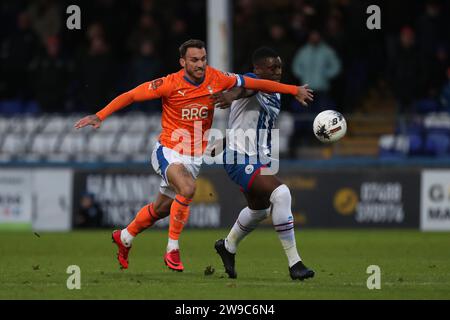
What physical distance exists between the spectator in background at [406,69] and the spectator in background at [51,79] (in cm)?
605

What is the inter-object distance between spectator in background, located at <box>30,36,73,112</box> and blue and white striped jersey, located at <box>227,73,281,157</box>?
10205 mm

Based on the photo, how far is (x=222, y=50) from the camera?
18656 mm

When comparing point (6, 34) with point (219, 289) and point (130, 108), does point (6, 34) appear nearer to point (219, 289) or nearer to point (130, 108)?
point (130, 108)

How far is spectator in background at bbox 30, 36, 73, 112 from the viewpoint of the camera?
20328mm

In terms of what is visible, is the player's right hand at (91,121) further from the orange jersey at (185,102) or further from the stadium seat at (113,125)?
the stadium seat at (113,125)

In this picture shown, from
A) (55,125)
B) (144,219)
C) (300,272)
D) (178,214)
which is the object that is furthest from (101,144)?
(300,272)

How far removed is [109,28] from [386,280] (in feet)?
42.7

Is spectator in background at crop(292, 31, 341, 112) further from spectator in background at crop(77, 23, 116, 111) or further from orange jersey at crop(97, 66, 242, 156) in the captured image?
orange jersey at crop(97, 66, 242, 156)

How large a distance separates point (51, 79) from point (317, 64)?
4943 mm

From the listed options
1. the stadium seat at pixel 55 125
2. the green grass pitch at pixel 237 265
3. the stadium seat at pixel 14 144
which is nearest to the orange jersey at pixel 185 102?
the green grass pitch at pixel 237 265

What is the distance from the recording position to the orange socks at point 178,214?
10.5m

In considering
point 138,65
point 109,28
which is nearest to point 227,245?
point 138,65

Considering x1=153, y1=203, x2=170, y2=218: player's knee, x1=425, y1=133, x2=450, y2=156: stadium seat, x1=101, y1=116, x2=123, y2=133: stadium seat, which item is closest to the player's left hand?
x1=153, y1=203, x2=170, y2=218: player's knee

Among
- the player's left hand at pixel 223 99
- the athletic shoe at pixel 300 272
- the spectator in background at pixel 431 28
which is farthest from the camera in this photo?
the spectator in background at pixel 431 28
